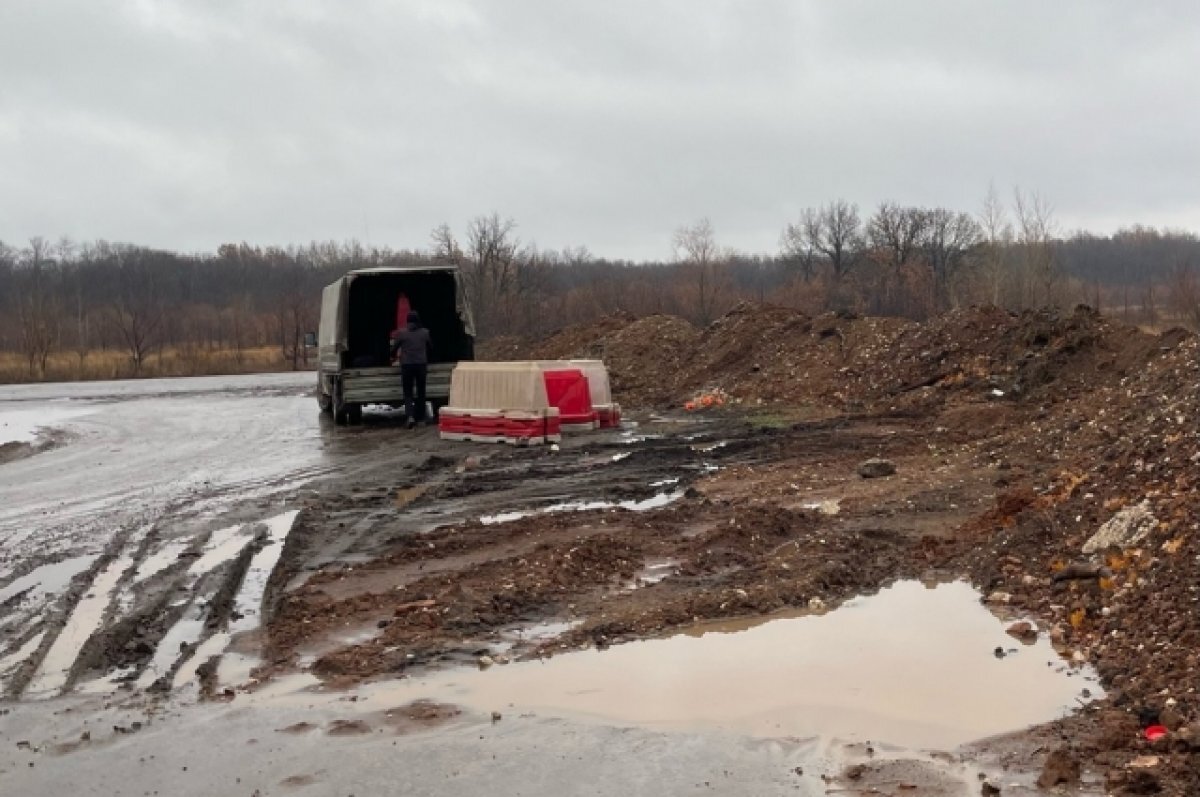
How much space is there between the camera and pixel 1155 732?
5504mm

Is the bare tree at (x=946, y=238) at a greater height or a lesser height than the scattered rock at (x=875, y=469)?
greater

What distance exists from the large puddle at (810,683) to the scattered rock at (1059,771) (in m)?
0.63

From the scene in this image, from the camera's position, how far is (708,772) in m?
5.56

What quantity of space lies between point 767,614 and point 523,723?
247 centimetres

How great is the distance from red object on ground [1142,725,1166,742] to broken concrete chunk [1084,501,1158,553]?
2658 millimetres

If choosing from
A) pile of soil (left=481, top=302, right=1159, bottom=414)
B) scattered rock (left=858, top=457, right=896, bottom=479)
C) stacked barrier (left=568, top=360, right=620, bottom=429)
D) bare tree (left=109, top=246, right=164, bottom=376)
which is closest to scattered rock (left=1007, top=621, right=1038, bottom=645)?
scattered rock (left=858, top=457, right=896, bottom=479)

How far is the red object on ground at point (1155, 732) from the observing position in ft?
17.8

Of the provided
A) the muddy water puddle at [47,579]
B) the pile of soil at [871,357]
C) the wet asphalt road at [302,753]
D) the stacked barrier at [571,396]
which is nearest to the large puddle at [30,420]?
the stacked barrier at [571,396]

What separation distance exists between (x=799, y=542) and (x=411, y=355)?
1284 centimetres

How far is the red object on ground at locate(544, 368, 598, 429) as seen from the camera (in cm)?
1902

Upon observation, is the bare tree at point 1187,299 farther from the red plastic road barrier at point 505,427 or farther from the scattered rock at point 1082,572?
the scattered rock at point 1082,572

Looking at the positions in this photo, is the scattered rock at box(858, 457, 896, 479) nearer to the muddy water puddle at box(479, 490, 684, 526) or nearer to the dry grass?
the muddy water puddle at box(479, 490, 684, 526)

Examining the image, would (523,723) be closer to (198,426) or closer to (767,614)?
(767,614)

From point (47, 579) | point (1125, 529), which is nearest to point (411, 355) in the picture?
point (47, 579)
